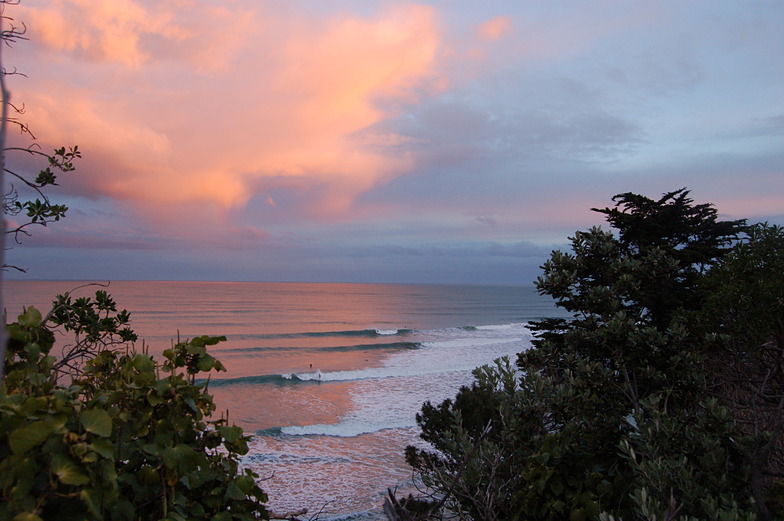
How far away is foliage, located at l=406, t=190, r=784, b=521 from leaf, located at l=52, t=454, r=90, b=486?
1.82m

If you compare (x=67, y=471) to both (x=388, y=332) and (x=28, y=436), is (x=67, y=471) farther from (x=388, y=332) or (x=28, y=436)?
(x=388, y=332)

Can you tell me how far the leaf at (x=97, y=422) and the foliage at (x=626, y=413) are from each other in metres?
1.80

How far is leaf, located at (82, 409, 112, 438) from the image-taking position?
1.64 metres

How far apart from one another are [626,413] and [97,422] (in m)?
3.80

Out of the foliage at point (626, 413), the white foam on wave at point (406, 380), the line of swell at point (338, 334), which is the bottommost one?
the white foam on wave at point (406, 380)

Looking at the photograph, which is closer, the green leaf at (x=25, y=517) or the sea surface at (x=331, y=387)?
the green leaf at (x=25, y=517)

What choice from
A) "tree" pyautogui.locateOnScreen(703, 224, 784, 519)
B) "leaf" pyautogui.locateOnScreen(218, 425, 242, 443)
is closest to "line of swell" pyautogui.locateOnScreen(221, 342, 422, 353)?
"tree" pyautogui.locateOnScreen(703, 224, 784, 519)

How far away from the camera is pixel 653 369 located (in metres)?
4.12

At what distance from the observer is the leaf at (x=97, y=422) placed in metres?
1.64

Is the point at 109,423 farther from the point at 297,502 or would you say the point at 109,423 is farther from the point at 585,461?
the point at 297,502

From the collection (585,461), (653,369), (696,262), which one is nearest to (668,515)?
(585,461)

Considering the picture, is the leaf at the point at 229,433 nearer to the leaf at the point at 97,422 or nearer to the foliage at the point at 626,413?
the leaf at the point at 97,422

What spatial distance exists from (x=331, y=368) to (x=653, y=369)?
27699 mm

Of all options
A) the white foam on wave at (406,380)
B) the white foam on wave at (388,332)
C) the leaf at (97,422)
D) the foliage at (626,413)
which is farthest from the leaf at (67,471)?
the white foam on wave at (388,332)
